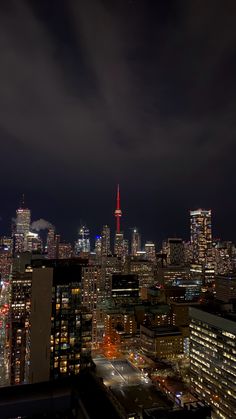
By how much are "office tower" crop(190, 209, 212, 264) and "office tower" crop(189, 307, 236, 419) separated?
248 ft

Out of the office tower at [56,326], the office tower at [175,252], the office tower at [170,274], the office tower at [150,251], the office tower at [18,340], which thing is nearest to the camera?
the office tower at [56,326]

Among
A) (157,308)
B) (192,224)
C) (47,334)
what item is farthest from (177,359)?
(192,224)

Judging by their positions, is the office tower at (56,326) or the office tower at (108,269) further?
the office tower at (108,269)

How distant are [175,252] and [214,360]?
78847mm


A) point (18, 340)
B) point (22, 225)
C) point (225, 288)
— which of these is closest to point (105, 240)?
point (22, 225)

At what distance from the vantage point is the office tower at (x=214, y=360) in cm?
2420

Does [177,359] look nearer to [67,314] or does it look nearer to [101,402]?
[67,314]

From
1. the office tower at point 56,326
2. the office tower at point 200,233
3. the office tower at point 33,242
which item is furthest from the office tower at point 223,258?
the office tower at point 56,326

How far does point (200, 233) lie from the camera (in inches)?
4481

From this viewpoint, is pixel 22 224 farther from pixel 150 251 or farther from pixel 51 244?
pixel 150 251

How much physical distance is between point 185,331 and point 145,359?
8338mm

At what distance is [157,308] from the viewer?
47.9 metres

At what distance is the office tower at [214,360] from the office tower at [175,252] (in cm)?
7372

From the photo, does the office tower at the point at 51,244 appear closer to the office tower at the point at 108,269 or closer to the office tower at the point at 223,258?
the office tower at the point at 108,269
